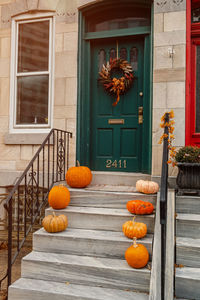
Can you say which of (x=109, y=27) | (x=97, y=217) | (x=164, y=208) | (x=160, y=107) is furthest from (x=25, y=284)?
(x=109, y=27)

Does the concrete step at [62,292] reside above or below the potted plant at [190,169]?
below

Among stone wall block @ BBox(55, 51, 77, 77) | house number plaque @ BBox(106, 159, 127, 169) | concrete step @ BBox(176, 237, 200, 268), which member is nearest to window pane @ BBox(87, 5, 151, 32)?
stone wall block @ BBox(55, 51, 77, 77)

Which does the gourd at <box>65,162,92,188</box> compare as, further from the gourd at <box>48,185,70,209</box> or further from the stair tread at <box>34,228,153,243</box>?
the stair tread at <box>34,228,153,243</box>

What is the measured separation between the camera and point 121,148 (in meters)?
5.34

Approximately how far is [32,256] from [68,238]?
1.59ft

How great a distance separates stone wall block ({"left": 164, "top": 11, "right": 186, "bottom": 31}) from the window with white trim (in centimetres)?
219

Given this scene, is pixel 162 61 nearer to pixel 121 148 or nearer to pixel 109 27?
pixel 109 27

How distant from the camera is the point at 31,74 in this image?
5699mm

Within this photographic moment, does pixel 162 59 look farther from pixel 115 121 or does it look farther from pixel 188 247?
pixel 188 247

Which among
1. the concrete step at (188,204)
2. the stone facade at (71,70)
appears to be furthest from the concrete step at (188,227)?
the stone facade at (71,70)

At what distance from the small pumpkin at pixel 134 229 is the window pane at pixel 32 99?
286 cm

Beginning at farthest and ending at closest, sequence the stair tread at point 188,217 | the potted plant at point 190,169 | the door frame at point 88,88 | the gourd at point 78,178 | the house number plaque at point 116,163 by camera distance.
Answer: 1. the house number plaque at point 116,163
2. the door frame at point 88,88
3. the gourd at point 78,178
4. the potted plant at point 190,169
5. the stair tread at point 188,217

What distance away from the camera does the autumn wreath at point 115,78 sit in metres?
5.20

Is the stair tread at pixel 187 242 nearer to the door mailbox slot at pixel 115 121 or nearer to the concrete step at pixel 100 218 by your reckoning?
the concrete step at pixel 100 218
